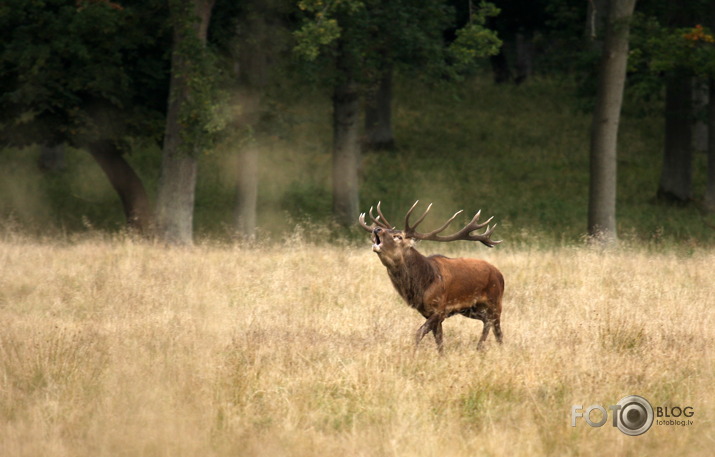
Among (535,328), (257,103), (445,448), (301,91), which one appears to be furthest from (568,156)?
(445,448)

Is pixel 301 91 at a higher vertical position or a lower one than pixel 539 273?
higher

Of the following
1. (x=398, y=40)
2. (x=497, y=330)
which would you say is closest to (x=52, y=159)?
(x=398, y=40)

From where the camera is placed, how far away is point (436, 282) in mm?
9898

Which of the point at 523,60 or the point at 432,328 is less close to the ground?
the point at 523,60

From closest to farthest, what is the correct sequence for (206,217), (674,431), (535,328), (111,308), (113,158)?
1. (674,431)
2. (535,328)
3. (111,308)
4. (113,158)
5. (206,217)

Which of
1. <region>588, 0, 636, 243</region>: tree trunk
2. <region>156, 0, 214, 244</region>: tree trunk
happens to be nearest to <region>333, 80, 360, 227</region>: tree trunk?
<region>156, 0, 214, 244</region>: tree trunk

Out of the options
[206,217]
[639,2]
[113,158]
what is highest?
[639,2]

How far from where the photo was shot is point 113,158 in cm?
2325

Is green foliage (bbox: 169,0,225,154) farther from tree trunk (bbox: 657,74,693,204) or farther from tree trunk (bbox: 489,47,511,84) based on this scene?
tree trunk (bbox: 489,47,511,84)

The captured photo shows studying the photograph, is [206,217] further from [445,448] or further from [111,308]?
[445,448]

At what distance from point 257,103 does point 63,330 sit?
1146cm

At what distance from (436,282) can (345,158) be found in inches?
599
